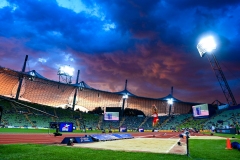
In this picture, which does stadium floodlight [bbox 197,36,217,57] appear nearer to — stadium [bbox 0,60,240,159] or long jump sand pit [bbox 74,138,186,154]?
stadium [bbox 0,60,240,159]

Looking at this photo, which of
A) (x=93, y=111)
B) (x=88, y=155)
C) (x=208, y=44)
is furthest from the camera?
(x=93, y=111)

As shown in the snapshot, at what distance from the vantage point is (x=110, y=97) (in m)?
110

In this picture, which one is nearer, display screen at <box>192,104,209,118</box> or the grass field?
the grass field

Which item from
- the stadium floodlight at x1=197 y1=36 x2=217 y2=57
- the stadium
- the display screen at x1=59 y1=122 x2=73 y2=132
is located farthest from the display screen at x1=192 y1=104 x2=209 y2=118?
the display screen at x1=59 y1=122 x2=73 y2=132

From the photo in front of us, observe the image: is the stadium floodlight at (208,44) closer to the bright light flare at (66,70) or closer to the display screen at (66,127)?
the display screen at (66,127)

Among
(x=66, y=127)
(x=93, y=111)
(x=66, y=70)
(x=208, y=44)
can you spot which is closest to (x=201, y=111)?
(x=208, y=44)

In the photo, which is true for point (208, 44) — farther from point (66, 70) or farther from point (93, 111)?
point (93, 111)

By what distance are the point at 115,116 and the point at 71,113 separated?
75.8ft

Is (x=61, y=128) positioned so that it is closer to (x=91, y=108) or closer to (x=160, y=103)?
(x=91, y=108)

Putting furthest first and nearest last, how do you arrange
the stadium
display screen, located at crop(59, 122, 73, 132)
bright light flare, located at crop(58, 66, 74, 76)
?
bright light flare, located at crop(58, 66, 74, 76), the stadium, display screen, located at crop(59, 122, 73, 132)

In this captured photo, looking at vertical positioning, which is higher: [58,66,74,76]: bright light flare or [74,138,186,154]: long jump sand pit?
[58,66,74,76]: bright light flare

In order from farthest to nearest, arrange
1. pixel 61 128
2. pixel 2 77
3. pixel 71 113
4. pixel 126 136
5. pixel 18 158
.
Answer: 1. pixel 71 113
2. pixel 2 77
3. pixel 61 128
4. pixel 126 136
5. pixel 18 158

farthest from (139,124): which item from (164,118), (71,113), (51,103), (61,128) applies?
(61,128)

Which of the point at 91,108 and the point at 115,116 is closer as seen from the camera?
the point at 115,116
